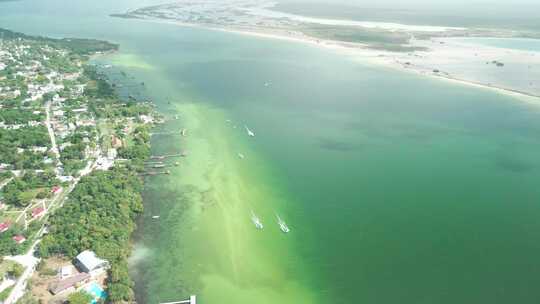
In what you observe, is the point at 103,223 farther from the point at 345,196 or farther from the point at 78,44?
the point at 78,44

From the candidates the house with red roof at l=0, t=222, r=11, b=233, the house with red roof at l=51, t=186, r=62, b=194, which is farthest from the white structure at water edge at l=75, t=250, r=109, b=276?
the house with red roof at l=51, t=186, r=62, b=194

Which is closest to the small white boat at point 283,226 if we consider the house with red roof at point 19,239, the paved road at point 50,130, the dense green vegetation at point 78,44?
the house with red roof at point 19,239

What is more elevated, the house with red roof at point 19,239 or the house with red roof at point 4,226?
the house with red roof at point 4,226

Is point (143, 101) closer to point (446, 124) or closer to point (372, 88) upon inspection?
point (372, 88)

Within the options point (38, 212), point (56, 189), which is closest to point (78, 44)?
point (56, 189)

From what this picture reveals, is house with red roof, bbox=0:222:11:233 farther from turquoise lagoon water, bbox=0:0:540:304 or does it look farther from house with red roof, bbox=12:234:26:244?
turquoise lagoon water, bbox=0:0:540:304

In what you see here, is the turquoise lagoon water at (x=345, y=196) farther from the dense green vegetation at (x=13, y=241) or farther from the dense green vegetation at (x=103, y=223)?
the dense green vegetation at (x=13, y=241)
